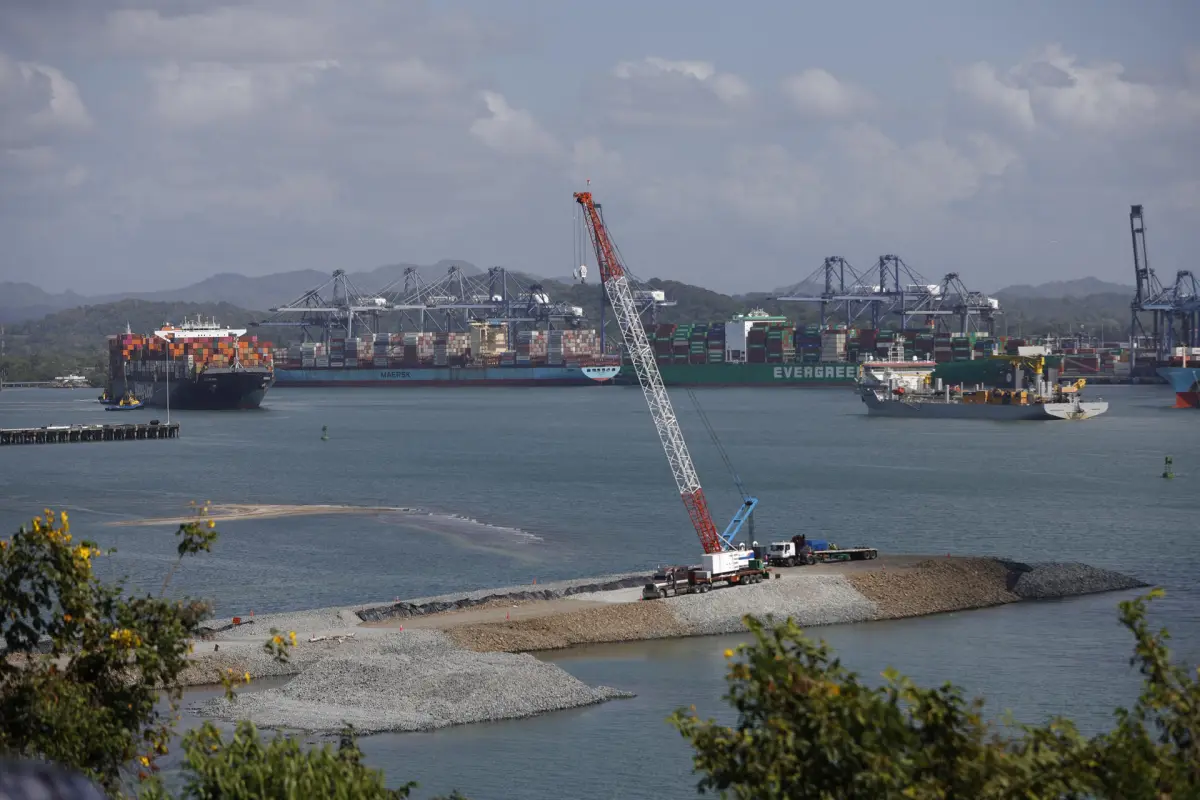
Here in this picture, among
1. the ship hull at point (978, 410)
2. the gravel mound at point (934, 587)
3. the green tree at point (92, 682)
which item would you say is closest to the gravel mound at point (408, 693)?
the gravel mound at point (934, 587)

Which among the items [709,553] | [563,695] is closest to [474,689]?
[563,695]

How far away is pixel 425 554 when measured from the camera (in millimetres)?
35469

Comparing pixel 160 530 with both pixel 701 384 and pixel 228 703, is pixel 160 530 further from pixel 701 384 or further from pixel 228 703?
pixel 701 384

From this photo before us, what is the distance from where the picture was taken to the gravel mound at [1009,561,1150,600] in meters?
28.3

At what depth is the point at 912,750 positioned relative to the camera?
754 cm

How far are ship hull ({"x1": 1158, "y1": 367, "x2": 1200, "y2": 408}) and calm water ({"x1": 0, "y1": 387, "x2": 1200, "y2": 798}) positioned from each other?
38.4 feet

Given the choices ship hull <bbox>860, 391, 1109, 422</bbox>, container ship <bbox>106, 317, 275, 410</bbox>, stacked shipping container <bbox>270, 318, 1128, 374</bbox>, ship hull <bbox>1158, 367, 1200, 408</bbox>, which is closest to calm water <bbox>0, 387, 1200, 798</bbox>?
ship hull <bbox>860, 391, 1109, 422</bbox>

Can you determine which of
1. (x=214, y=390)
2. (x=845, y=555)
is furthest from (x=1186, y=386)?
(x=845, y=555)

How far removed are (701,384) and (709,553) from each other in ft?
407

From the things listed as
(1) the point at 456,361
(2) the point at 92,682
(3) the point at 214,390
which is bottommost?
(3) the point at 214,390

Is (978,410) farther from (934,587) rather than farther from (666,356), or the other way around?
(934,587)

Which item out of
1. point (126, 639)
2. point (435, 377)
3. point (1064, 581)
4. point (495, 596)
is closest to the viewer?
point (126, 639)

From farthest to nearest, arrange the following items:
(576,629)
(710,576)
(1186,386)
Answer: (1186,386)
(710,576)
(576,629)

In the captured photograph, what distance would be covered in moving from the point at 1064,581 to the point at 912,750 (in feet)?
73.8
